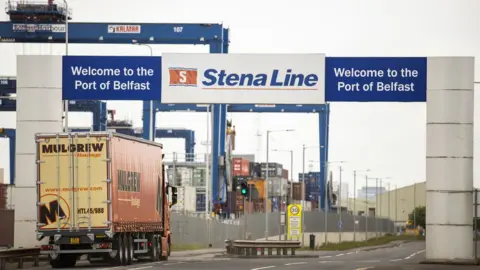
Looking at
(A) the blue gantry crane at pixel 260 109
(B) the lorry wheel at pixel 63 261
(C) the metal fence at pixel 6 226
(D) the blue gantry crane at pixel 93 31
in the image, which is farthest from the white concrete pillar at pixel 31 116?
(A) the blue gantry crane at pixel 260 109

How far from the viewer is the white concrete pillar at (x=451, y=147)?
38.9 meters

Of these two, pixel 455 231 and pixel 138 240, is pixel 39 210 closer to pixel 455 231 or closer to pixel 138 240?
pixel 138 240

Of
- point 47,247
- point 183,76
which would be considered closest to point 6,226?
point 183,76

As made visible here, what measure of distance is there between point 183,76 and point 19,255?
8.53 metres

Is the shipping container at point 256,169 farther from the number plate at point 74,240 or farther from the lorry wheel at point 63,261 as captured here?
the number plate at point 74,240

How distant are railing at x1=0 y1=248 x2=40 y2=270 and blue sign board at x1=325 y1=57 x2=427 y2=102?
438 inches

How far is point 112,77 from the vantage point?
129ft

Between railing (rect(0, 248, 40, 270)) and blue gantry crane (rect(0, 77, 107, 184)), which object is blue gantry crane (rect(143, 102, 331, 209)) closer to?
blue gantry crane (rect(0, 77, 107, 184))

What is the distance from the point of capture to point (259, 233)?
95.1 meters

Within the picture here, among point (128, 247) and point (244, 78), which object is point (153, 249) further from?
point (244, 78)

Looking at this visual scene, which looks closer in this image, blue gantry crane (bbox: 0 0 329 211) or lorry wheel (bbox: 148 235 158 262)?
lorry wheel (bbox: 148 235 158 262)

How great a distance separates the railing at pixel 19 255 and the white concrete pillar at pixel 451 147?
13.0 m

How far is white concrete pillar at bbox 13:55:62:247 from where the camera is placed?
39.2 meters

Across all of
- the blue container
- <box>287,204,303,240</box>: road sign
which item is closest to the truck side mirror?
<box>287,204,303,240</box>: road sign
